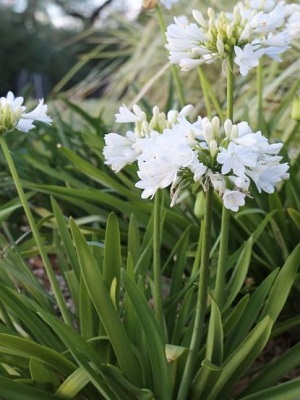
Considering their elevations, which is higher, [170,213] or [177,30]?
[177,30]

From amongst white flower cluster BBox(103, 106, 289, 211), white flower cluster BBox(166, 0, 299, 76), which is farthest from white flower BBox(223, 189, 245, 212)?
white flower cluster BBox(166, 0, 299, 76)

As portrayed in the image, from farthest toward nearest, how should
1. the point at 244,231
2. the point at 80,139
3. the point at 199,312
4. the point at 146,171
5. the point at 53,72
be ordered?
the point at 53,72
the point at 80,139
the point at 244,231
the point at 199,312
the point at 146,171

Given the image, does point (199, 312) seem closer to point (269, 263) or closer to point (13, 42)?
point (269, 263)

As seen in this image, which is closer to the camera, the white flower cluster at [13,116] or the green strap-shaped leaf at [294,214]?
the white flower cluster at [13,116]

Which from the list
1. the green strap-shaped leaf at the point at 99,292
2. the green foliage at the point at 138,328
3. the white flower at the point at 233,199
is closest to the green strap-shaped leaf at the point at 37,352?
the green foliage at the point at 138,328

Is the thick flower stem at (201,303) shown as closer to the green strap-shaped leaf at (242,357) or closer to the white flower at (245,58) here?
the green strap-shaped leaf at (242,357)

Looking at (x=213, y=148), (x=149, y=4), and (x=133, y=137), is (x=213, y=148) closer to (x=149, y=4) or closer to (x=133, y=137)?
(x=133, y=137)

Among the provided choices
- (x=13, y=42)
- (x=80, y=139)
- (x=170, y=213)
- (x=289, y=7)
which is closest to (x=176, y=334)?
(x=170, y=213)

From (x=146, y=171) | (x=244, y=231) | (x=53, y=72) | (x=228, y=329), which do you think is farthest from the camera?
(x=53, y=72)
